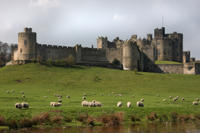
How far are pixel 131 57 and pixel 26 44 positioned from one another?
26.5 m

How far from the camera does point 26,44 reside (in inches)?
3364

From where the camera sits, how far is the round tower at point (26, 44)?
3362 inches

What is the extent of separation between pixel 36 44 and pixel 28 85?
28808 millimetres

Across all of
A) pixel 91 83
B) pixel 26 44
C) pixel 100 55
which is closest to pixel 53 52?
pixel 26 44

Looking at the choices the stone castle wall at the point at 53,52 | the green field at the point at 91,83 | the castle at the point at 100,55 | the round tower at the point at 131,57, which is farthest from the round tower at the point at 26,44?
the round tower at the point at 131,57

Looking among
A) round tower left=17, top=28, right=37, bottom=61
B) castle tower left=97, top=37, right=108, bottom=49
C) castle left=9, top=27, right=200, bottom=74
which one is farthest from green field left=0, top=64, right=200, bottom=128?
castle tower left=97, top=37, right=108, bottom=49

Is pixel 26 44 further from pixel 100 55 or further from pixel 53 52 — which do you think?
pixel 100 55

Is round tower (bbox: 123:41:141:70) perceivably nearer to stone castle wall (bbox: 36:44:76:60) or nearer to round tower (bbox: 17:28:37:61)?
stone castle wall (bbox: 36:44:76:60)

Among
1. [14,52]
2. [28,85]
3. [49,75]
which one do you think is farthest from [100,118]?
[14,52]

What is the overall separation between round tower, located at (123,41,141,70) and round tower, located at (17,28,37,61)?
23478 mm

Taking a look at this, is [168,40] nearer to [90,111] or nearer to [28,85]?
[28,85]

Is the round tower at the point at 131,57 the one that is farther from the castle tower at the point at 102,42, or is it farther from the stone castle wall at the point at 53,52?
the castle tower at the point at 102,42

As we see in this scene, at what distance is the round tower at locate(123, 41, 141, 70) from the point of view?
92.3 metres

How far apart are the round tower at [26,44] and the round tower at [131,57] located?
23.5 m
